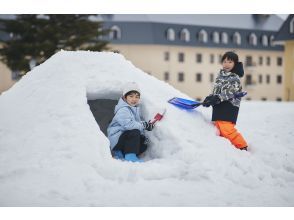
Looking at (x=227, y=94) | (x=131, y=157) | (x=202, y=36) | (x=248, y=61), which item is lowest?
(x=131, y=157)

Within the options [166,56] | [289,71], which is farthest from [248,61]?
[289,71]

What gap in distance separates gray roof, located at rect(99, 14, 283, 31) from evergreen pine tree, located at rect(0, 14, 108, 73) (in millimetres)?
17034

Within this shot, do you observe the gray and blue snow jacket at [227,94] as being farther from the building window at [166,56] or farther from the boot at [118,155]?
the building window at [166,56]

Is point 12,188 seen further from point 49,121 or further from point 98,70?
point 98,70

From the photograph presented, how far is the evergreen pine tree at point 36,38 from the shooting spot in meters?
17.8

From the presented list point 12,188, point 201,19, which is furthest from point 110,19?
point 12,188

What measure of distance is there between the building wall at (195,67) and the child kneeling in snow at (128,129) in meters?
30.2

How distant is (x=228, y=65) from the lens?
21.3 feet

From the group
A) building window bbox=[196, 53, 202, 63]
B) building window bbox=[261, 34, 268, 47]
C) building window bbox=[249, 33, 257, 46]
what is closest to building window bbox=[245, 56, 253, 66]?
building window bbox=[249, 33, 257, 46]

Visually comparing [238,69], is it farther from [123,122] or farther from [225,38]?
[225,38]

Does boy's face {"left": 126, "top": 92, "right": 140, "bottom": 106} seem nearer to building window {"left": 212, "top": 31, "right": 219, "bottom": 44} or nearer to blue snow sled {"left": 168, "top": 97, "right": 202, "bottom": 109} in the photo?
blue snow sled {"left": 168, "top": 97, "right": 202, "bottom": 109}

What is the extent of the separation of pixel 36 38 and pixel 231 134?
13.4 m

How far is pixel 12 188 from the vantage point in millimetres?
4883

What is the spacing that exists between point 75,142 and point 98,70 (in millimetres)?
1903
